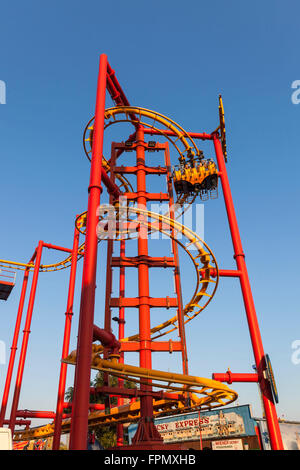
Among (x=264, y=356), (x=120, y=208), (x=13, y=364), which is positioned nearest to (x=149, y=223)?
(x=120, y=208)

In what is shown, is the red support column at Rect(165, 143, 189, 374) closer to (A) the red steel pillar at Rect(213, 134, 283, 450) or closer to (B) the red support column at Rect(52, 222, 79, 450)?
(A) the red steel pillar at Rect(213, 134, 283, 450)

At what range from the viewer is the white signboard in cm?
2492

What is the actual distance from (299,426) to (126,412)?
17.8 m

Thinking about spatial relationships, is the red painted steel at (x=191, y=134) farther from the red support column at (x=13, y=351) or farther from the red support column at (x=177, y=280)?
the red support column at (x=13, y=351)

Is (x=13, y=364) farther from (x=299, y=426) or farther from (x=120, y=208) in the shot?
(x=299, y=426)

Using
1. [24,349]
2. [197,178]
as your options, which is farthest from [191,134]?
[24,349]

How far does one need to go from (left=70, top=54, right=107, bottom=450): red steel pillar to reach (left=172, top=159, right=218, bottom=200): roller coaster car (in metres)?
6.33

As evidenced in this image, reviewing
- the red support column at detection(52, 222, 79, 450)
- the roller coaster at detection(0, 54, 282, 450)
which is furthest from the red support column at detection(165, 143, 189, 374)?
the red support column at detection(52, 222, 79, 450)

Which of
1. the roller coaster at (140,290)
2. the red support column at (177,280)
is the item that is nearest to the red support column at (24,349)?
the roller coaster at (140,290)

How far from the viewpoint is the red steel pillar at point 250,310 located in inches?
379

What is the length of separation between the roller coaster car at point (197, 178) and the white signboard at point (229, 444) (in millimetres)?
18564

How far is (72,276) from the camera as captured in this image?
22.1 m

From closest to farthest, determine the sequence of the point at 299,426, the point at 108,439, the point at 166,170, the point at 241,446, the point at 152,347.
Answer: the point at 152,347, the point at 166,170, the point at 241,446, the point at 299,426, the point at 108,439

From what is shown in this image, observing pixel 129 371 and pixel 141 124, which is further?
pixel 141 124
